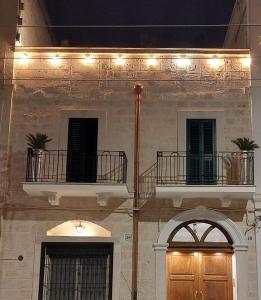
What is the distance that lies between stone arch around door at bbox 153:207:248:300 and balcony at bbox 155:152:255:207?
14.6 inches

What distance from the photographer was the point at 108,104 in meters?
13.7

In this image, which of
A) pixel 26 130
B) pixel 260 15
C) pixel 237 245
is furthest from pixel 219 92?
pixel 26 130

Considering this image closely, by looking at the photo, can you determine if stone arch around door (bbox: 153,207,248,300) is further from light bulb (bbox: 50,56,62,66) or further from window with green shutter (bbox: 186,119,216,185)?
light bulb (bbox: 50,56,62,66)

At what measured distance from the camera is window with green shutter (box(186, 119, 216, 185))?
43.2 feet

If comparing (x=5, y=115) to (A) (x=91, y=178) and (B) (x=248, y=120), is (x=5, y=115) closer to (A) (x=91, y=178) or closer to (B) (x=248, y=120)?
(A) (x=91, y=178)

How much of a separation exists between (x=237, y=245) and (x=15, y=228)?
532cm

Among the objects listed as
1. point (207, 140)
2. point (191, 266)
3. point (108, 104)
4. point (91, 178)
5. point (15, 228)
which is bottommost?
point (191, 266)

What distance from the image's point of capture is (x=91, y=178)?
43.4 ft

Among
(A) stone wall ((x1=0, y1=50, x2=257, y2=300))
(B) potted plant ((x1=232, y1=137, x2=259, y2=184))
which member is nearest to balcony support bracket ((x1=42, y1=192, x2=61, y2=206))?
(A) stone wall ((x1=0, y1=50, x2=257, y2=300))

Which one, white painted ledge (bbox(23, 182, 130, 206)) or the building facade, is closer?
white painted ledge (bbox(23, 182, 130, 206))

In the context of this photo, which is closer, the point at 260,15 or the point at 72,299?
the point at 72,299

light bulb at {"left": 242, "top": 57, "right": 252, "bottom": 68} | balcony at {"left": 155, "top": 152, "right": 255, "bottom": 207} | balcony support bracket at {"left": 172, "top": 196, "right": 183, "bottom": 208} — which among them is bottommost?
balcony support bracket at {"left": 172, "top": 196, "right": 183, "bottom": 208}

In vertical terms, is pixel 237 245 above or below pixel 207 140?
below

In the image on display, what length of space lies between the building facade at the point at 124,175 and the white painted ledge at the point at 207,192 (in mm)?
24
